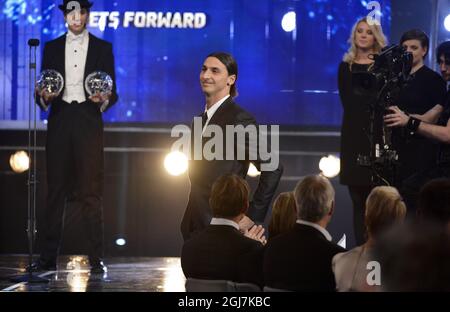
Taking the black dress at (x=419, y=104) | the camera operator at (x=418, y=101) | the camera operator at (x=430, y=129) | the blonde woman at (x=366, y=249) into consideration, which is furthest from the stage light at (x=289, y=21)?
the blonde woman at (x=366, y=249)

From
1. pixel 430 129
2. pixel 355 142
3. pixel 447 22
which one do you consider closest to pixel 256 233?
pixel 430 129

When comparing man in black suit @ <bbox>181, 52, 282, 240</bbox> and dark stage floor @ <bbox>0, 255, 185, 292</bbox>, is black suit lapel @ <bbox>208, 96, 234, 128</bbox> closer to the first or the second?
man in black suit @ <bbox>181, 52, 282, 240</bbox>

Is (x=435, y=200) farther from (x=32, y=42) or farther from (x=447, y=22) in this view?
(x=447, y=22)

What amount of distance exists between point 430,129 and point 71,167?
102 inches

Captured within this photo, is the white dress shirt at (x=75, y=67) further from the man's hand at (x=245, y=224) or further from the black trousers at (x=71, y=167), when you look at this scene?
the man's hand at (x=245, y=224)

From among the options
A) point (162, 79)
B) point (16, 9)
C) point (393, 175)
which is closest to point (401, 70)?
point (393, 175)

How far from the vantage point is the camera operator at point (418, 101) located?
20.7ft

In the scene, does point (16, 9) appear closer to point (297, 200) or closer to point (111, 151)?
point (111, 151)

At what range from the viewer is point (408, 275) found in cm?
206

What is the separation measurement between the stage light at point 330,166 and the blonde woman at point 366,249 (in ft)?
14.2

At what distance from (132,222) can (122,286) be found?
2087mm

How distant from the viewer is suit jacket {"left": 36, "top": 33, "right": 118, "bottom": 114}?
6.82 meters

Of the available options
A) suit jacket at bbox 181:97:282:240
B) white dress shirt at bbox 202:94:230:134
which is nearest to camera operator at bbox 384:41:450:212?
suit jacket at bbox 181:97:282:240

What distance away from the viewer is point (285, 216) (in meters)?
3.99
